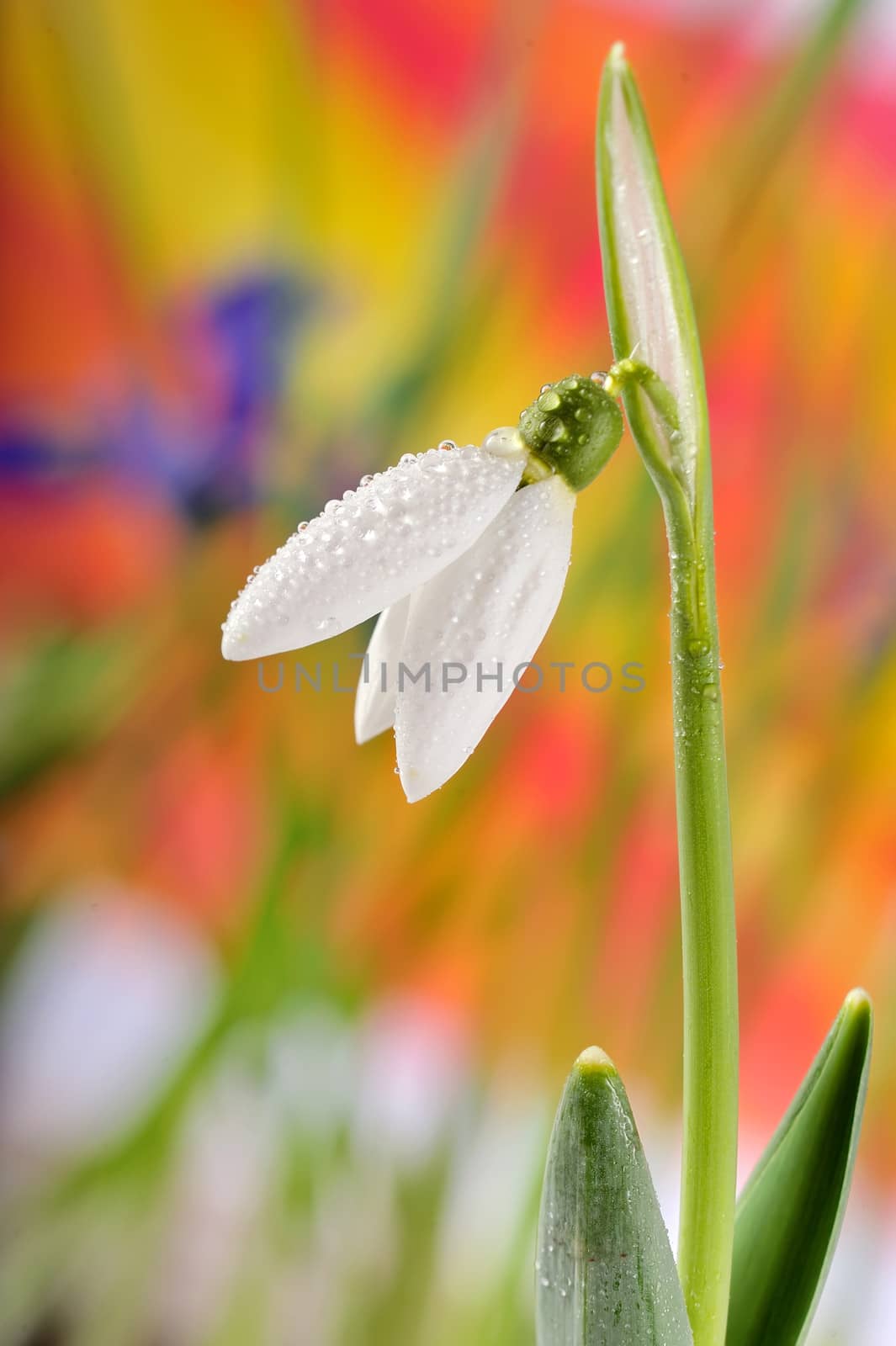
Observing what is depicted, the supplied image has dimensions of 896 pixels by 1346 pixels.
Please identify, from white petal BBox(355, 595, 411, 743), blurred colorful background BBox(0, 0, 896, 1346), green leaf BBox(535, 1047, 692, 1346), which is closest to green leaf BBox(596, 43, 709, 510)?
white petal BBox(355, 595, 411, 743)

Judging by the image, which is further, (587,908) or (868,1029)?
(587,908)

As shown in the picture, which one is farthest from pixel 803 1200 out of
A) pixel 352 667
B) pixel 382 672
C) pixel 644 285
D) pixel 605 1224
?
pixel 352 667

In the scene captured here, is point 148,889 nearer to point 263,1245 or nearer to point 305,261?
point 263,1245

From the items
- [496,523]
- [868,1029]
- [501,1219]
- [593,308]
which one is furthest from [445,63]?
[501,1219]

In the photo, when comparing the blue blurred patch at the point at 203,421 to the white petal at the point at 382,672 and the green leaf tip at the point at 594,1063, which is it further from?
the green leaf tip at the point at 594,1063

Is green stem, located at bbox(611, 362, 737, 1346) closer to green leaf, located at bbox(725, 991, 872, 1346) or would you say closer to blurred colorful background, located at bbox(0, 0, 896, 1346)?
green leaf, located at bbox(725, 991, 872, 1346)
